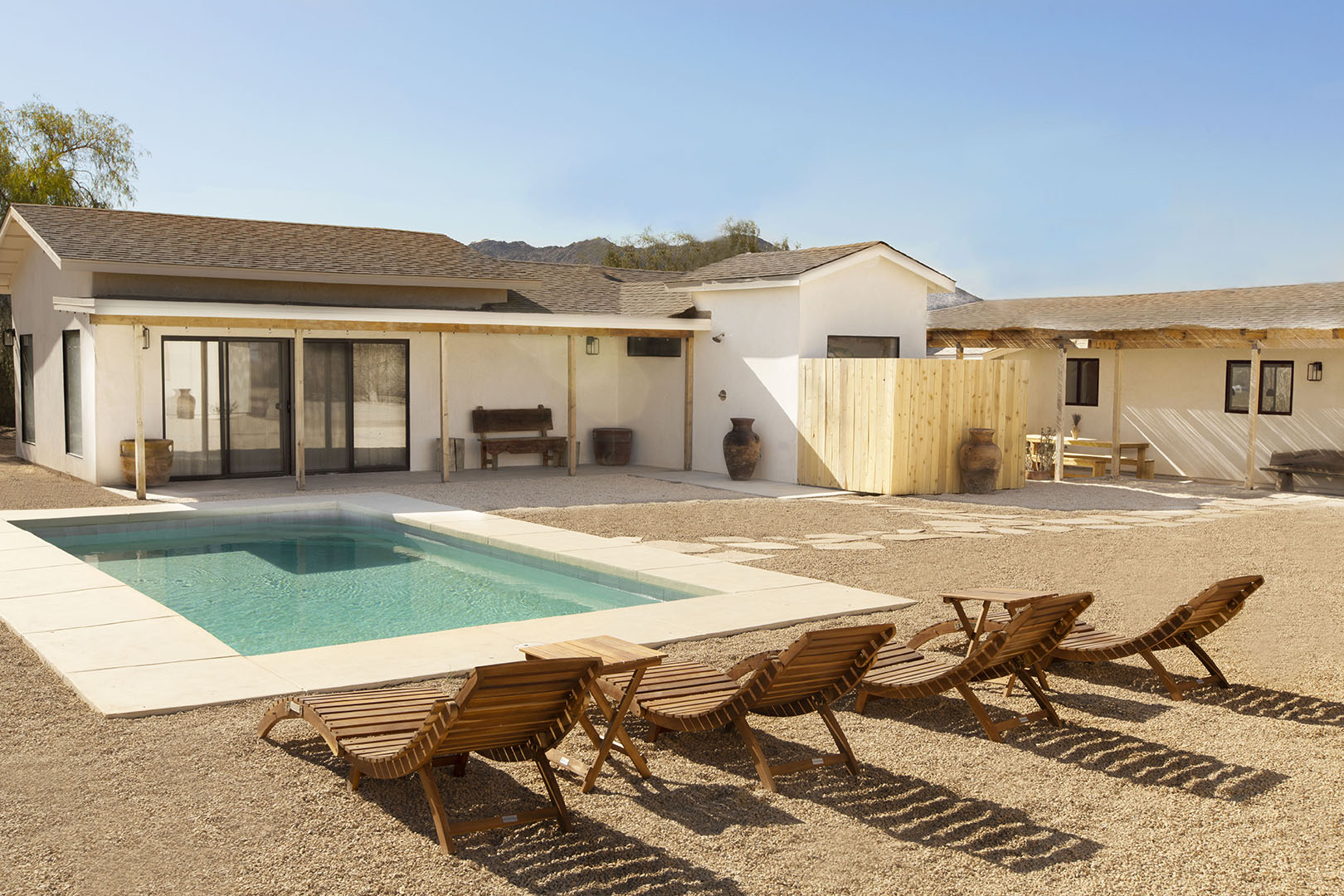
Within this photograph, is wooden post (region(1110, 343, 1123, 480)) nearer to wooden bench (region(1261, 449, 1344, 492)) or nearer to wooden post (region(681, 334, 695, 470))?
wooden bench (region(1261, 449, 1344, 492))

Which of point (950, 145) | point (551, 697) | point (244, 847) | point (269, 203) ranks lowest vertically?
point (244, 847)

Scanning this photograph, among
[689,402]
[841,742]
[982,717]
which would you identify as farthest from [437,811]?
[689,402]

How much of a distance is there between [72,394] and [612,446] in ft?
27.4

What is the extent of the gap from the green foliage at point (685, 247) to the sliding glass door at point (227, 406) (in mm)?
50077

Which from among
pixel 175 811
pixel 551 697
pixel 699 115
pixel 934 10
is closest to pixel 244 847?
pixel 175 811

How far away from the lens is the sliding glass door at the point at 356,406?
17.2 meters

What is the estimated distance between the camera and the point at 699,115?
5450cm

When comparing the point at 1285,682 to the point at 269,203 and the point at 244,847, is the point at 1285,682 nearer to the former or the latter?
the point at 244,847

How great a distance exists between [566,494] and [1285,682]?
10.0 m

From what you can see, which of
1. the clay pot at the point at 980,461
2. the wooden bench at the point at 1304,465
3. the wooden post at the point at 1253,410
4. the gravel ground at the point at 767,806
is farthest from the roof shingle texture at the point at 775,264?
the gravel ground at the point at 767,806

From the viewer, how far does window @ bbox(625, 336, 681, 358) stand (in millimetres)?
19391

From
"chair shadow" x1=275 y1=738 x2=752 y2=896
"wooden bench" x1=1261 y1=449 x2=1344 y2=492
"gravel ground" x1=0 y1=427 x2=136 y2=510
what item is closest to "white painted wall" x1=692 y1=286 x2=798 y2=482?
"wooden bench" x1=1261 y1=449 x2=1344 y2=492

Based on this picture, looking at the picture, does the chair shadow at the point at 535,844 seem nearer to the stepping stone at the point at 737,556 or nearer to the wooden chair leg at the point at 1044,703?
the wooden chair leg at the point at 1044,703

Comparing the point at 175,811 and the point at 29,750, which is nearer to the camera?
→ the point at 175,811
